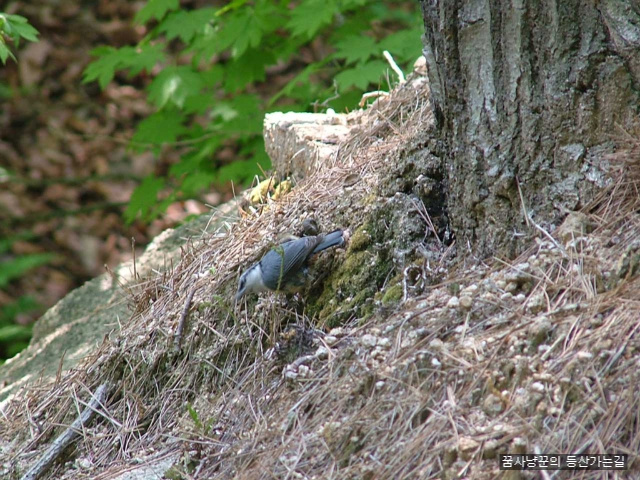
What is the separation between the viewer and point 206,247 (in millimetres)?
3562

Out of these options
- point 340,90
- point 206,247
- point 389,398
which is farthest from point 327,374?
point 340,90

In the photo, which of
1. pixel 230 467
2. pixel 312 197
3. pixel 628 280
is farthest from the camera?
pixel 312 197

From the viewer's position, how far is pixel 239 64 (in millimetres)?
5410

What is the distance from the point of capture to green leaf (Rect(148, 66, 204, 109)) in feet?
17.2

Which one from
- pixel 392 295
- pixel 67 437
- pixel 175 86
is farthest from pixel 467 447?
pixel 175 86

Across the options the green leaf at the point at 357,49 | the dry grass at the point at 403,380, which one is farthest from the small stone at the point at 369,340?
the green leaf at the point at 357,49

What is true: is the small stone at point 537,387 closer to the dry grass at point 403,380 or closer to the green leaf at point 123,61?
the dry grass at point 403,380

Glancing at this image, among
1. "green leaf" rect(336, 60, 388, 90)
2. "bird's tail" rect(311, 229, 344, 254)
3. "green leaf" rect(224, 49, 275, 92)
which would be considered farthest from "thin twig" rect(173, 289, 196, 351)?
"green leaf" rect(224, 49, 275, 92)

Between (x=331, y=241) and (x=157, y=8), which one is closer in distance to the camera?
(x=331, y=241)

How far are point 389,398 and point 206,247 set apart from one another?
5.76ft

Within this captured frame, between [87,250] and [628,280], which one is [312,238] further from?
[87,250]

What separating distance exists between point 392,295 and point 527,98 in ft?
2.77

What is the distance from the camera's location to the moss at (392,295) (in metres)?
2.49

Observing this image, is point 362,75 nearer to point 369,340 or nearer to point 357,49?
point 357,49
